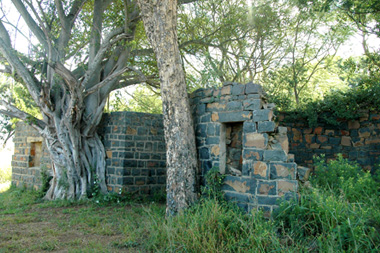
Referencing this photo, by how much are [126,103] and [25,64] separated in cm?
654

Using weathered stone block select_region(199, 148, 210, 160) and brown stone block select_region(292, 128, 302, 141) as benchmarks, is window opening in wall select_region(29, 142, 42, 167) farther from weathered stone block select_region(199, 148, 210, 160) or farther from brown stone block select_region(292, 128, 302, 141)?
brown stone block select_region(292, 128, 302, 141)

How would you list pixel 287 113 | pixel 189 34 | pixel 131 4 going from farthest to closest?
pixel 189 34
pixel 287 113
pixel 131 4

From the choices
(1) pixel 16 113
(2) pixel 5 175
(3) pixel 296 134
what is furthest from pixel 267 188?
(2) pixel 5 175

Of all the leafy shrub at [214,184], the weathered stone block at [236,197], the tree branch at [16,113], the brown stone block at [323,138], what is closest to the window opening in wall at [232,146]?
the leafy shrub at [214,184]

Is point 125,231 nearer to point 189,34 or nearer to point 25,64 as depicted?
point 25,64

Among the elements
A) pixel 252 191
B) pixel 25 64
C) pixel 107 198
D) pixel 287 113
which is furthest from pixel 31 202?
pixel 287 113

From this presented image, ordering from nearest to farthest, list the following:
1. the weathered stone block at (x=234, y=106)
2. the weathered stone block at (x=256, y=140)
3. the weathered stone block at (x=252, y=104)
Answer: the weathered stone block at (x=256, y=140) < the weathered stone block at (x=252, y=104) < the weathered stone block at (x=234, y=106)

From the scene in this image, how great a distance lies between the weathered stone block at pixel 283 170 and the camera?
5027 millimetres

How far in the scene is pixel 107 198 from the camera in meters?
7.72

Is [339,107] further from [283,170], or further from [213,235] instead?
[213,235]

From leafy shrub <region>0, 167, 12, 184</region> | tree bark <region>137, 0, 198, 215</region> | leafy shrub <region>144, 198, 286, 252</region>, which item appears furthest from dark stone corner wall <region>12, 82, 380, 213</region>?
leafy shrub <region>0, 167, 12, 184</region>

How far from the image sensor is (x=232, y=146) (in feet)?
20.2

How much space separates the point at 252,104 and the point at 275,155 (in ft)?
3.21

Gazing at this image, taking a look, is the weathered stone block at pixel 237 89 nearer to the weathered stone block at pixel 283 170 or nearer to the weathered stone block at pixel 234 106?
the weathered stone block at pixel 234 106
